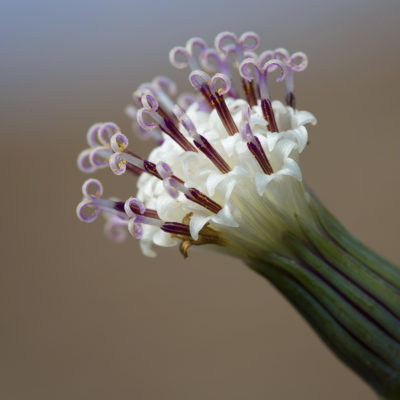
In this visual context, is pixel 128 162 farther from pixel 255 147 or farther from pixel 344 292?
pixel 344 292

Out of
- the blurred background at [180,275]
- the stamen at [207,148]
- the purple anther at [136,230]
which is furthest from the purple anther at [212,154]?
the blurred background at [180,275]

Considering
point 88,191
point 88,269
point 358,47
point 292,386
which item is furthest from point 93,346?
point 358,47

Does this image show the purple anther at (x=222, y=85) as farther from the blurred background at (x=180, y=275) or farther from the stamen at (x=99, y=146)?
the blurred background at (x=180, y=275)

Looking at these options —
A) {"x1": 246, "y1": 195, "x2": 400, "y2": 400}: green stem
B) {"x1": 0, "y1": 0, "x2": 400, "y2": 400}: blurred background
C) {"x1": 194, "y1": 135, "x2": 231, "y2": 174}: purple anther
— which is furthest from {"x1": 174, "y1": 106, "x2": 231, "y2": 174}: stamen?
{"x1": 0, "y1": 0, "x2": 400, "y2": 400}: blurred background

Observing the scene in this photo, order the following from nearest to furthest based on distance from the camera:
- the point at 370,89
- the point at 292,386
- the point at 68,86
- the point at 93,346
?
the point at 292,386 → the point at 93,346 → the point at 370,89 → the point at 68,86

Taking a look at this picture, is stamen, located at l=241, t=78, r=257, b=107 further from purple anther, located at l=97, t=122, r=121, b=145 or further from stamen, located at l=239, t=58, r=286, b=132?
purple anther, located at l=97, t=122, r=121, b=145

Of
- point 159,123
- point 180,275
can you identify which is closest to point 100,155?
point 159,123

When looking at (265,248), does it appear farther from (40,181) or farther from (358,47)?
(358,47)
